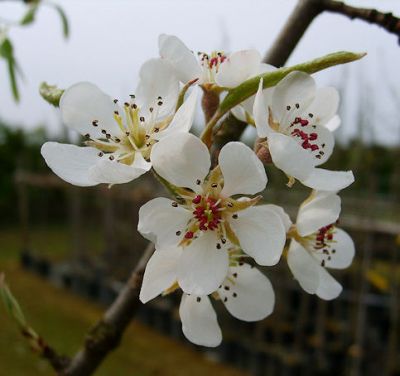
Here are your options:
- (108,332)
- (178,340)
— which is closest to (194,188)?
(108,332)

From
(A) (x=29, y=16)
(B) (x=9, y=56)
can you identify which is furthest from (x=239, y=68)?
(A) (x=29, y=16)

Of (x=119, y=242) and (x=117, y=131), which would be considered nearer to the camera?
(x=117, y=131)

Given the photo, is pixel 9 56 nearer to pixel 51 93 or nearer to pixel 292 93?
pixel 51 93

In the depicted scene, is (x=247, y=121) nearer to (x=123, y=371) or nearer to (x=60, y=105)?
(x=60, y=105)

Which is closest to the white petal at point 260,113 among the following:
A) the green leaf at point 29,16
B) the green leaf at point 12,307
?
the green leaf at point 12,307

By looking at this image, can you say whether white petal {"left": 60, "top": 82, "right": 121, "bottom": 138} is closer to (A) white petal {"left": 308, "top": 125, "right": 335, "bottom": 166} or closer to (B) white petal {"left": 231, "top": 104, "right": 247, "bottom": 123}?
(B) white petal {"left": 231, "top": 104, "right": 247, "bottom": 123}

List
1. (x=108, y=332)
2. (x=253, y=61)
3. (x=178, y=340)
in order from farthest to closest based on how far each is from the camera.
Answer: (x=178, y=340)
(x=108, y=332)
(x=253, y=61)

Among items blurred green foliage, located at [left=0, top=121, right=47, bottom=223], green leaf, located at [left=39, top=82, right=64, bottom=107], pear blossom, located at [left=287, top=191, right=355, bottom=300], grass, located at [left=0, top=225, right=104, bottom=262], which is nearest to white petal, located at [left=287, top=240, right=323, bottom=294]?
pear blossom, located at [left=287, top=191, right=355, bottom=300]
